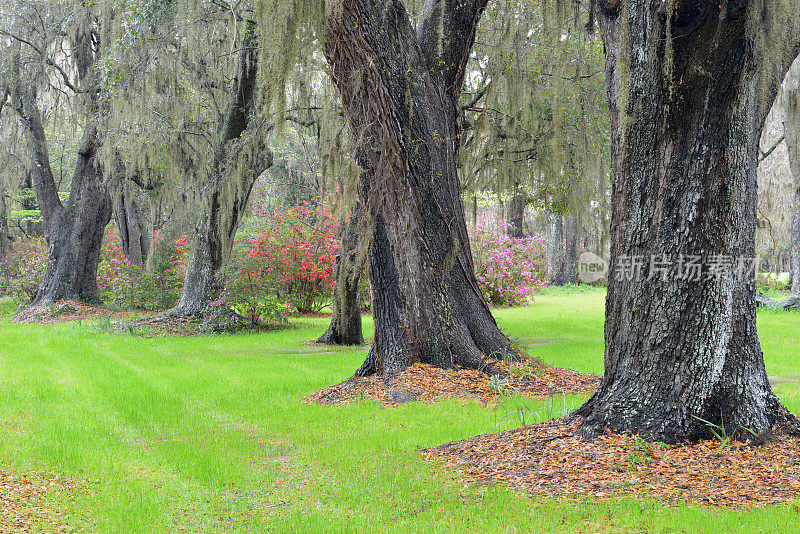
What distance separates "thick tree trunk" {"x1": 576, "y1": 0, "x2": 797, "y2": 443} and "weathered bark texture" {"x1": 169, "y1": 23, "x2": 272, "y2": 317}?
887 centimetres

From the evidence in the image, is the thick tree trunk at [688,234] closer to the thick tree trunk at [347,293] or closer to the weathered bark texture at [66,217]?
the thick tree trunk at [347,293]

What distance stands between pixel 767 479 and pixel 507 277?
15.0 m

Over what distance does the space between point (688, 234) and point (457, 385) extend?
2.76 meters

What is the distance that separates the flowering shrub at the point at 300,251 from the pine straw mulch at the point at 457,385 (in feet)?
30.2

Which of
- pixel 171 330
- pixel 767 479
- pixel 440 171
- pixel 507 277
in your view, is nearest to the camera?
pixel 767 479

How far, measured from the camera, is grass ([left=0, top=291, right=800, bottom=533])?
2.96 meters

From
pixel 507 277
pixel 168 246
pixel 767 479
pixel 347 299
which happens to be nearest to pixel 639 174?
pixel 767 479

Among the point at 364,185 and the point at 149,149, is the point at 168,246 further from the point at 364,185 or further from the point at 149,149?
the point at 364,185

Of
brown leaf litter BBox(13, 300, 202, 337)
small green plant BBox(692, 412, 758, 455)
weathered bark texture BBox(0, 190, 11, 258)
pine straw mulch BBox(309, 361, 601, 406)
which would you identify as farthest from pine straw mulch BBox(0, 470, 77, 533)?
weathered bark texture BBox(0, 190, 11, 258)

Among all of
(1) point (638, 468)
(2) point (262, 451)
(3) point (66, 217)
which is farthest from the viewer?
(3) point (66, 217)

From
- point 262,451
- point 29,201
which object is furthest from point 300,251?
point 29,201

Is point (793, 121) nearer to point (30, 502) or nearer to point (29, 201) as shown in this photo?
point (30, 502)

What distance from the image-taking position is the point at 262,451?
167 inches

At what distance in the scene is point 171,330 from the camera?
38.7 ft
